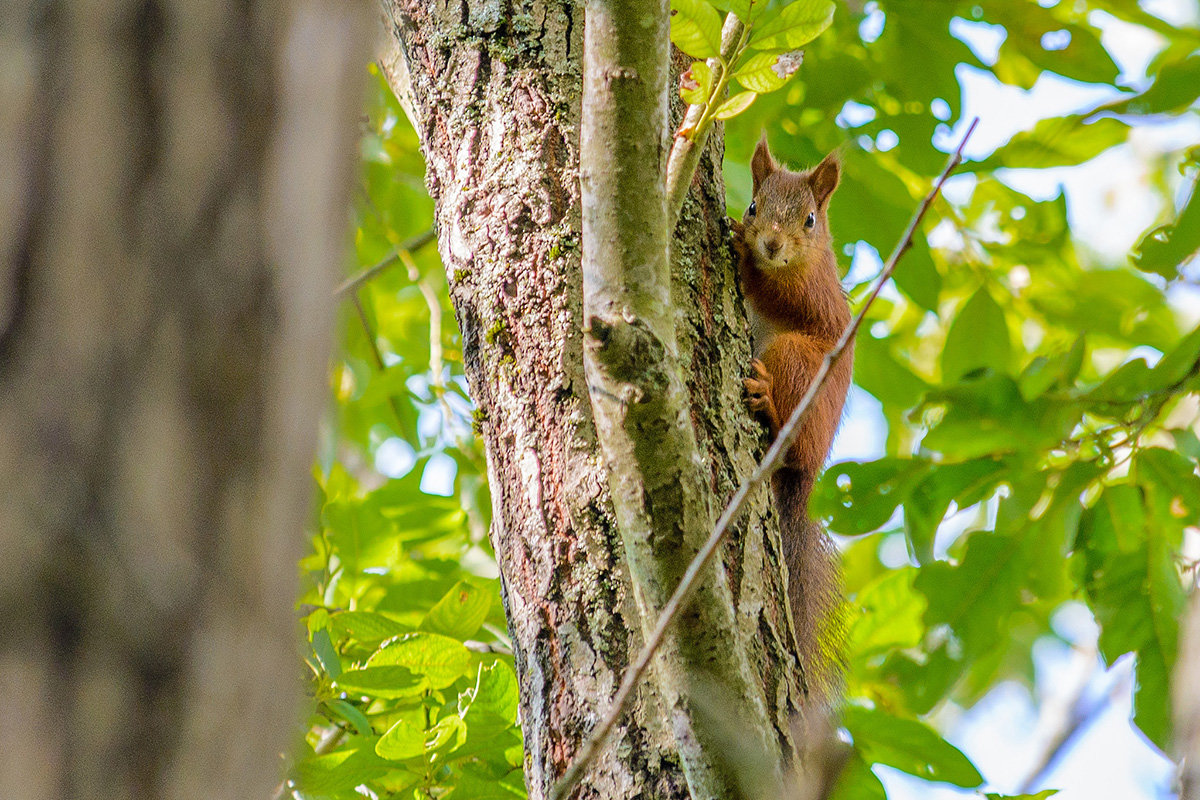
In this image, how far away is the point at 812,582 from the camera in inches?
93.3

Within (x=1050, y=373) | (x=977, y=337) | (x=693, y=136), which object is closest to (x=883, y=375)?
(x=977, y=337)

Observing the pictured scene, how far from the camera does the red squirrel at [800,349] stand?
2266 millimetres

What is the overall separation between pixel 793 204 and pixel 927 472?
1530 millimetres

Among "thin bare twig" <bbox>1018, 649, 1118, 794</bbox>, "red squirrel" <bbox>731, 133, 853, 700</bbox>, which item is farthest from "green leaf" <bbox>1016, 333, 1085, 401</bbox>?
"thin bare twig" <bbox>1018, 649, 1118, 794</bbox>

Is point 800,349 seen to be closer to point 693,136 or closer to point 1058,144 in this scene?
point 1058,144

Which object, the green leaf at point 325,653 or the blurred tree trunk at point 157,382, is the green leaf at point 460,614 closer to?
the green leaf at point 325,653

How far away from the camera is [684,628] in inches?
45.8

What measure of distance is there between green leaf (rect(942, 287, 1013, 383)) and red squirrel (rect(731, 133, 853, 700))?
11.4 inches

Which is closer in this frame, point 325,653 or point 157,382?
point 157,382

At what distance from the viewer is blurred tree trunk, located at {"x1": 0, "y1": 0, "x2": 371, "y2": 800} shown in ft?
1.37

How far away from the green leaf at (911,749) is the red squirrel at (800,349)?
111 millimetres

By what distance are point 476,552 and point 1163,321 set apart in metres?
2.44

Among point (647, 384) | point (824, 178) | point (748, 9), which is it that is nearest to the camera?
point (647, 384)

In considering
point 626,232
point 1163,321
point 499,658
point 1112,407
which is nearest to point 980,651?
point 1112,407
